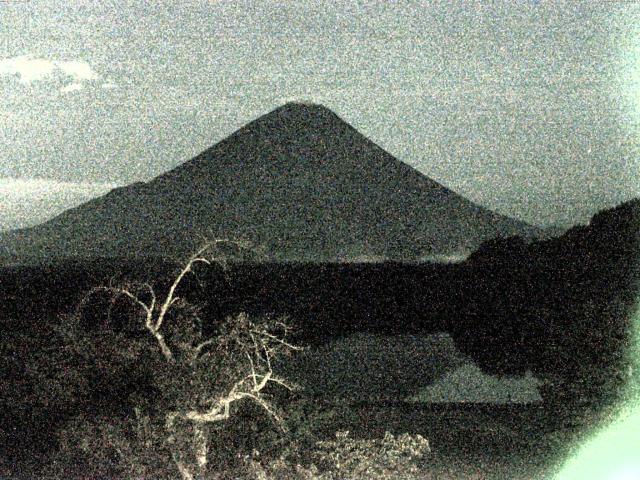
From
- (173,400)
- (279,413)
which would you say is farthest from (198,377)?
(279,413)

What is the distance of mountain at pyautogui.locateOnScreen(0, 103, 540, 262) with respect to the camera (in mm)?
83500

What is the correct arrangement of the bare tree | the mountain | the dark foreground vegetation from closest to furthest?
the bare tree < the dark foreground vegetation < the mountain

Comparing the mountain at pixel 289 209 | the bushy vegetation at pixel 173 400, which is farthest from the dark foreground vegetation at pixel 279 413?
the mountain at pixel 289 209

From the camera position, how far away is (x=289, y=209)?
90.2m

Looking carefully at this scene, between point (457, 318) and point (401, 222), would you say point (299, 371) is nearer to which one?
point (457, 318)

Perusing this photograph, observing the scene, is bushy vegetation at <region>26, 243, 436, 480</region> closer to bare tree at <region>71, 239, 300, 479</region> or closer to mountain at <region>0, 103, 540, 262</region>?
bare tree at <region>71, 239, 300, 479</region>

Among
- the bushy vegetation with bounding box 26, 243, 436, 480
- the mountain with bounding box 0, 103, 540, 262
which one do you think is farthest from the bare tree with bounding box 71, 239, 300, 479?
the mountain with bounding box 0, 103, 540, 262

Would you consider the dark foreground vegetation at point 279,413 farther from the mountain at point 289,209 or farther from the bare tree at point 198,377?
the mountain at point 289,209

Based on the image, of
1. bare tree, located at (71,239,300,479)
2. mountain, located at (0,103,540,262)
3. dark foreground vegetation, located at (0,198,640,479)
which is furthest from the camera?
mountain, located at (0,103,540,262)

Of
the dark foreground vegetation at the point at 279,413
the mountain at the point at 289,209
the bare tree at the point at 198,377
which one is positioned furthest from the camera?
the mountain at the point at 289,209

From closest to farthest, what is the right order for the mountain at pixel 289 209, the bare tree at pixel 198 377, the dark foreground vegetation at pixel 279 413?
the bare tree at pixel 198 377, the dark foreground vegetation at pixel 279 413, the mountain at pixel 289 209

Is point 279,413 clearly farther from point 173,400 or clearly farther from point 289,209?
point 289,209

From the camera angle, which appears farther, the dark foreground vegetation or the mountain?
the mountain

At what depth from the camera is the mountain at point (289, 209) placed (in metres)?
83.5
